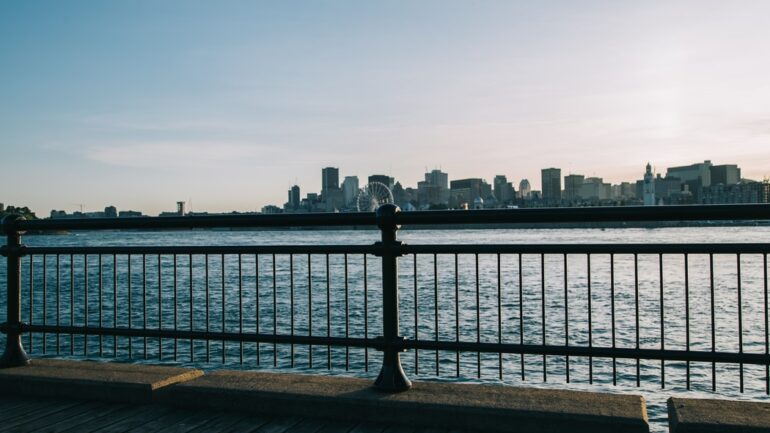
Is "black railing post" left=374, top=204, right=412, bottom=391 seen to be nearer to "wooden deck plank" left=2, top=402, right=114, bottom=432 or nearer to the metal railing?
the metal railing

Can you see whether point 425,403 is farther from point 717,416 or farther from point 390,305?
point 717,416

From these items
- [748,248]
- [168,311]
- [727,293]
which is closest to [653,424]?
[748,248]

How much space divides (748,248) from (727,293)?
1364 inches

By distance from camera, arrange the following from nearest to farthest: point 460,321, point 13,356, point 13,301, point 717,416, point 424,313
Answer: point 717,416 < point 13,356 < point 13,301 < point 460,321 < point 424,313

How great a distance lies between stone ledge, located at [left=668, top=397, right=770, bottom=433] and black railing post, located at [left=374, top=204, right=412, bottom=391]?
71.7 inches

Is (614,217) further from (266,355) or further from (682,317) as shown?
(682,317)

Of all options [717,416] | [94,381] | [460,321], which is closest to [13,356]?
[94,381]

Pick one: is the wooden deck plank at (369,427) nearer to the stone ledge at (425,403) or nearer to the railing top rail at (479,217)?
the stone ledge at (425,403)

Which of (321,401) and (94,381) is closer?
(321,401)

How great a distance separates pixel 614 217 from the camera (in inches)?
186

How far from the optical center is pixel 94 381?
5.45 m

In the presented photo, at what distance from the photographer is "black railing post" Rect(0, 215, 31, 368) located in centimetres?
612

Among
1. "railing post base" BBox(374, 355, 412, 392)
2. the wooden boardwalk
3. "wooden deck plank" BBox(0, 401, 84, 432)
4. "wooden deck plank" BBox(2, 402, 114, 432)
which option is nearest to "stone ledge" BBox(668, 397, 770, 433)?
the wooden boardwalk

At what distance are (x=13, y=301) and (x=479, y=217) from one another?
170 inches
